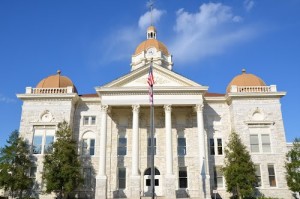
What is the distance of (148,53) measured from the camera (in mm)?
50688

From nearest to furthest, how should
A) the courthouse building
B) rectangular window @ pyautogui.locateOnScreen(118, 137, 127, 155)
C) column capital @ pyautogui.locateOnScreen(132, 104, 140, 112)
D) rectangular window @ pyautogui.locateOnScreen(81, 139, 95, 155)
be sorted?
the courthouse building < column capital @ pyautogui.locateOnScreen(132, 104, 140, 112) < rectangular window @ pyautogui.locateOnScreen(81, 139, 95, 155) < rectangular window @ pyautogui.locateOnScreen(118, 137, 127, 155)

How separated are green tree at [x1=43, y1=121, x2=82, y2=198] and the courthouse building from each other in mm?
3046

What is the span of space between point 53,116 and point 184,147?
15082 millimetres

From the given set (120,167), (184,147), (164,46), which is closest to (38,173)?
(120,167)

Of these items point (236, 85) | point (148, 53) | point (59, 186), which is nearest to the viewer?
point (59, 186)

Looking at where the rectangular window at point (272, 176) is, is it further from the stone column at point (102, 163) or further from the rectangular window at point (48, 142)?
the rectangular window at point (48, 142)

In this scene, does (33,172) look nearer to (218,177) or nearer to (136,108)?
(136,108)

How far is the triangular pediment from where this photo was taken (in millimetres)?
35938

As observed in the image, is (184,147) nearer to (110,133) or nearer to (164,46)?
(110,133)

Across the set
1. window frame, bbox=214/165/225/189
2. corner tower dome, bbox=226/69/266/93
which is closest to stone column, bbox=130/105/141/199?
window frame, bbox=214/165/225/189

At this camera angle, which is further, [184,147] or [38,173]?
[184,147]

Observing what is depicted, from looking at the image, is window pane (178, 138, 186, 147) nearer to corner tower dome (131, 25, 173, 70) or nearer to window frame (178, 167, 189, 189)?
window frame (178, 167, 189, 189)

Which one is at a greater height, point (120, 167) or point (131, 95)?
point (131, 95)

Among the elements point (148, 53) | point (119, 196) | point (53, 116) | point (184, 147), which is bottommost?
point (119, 196)
